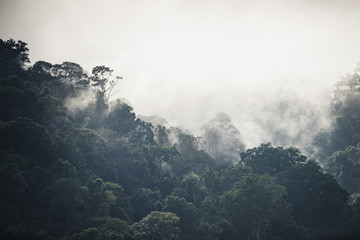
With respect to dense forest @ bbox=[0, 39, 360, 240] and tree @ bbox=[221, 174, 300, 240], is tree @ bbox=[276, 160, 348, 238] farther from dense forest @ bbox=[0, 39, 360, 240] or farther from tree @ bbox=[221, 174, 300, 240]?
tree @ bbox=[221, 174, 300, 240]

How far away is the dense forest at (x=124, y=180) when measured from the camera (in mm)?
32594

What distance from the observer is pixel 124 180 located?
47.9 m

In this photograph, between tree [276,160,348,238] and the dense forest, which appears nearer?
the dense forest

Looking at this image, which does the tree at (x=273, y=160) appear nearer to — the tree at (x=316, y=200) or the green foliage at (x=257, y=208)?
the tree at (x=316, y=200)

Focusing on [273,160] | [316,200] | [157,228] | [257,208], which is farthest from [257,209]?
[273,160]

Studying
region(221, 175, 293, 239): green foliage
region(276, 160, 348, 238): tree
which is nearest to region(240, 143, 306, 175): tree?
region(276, 160, 348, 238): tree

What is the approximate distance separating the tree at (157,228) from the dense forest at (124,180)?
0.10 metres

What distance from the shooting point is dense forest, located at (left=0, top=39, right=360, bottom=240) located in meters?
32.6

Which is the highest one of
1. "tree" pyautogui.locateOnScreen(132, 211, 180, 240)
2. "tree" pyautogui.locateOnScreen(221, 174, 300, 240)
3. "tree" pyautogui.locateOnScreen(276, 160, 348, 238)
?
"tree" pyautogui.locateOnScreen(276, 160, 348, 238)

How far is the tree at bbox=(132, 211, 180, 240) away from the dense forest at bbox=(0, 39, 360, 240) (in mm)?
99

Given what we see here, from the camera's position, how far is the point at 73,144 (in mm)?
42125

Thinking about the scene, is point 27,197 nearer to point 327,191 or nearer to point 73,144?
point 73,144

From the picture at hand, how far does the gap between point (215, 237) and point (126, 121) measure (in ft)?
93.9

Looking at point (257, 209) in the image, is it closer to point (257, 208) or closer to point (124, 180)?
point (257, 208)
